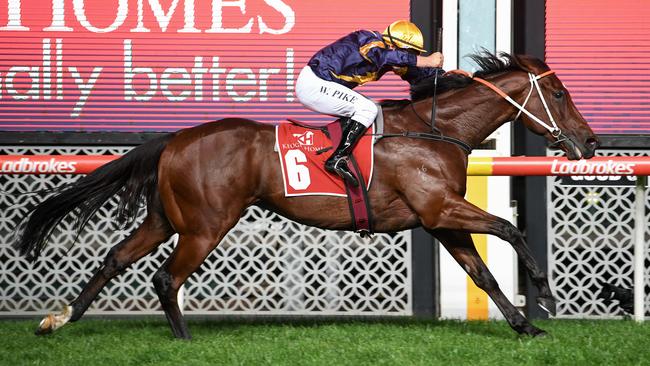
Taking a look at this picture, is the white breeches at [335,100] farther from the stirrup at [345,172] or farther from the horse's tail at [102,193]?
the horse's tail at [102,193]

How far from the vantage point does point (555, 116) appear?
634cm

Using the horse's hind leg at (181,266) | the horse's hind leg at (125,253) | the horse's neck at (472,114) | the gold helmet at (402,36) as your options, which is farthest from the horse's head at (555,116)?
the horse's hind leg at (125,253)

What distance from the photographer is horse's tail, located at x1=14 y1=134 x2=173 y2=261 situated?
21.2 ft

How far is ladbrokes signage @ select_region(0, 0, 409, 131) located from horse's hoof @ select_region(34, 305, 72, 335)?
6.17 feet

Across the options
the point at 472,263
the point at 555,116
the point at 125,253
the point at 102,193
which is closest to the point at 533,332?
the point at 472,263

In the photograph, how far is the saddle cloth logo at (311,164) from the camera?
621 cm

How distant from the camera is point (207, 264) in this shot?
7613 mm

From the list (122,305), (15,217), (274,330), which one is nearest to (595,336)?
(274,330)

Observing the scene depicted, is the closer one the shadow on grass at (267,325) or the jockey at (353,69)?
the jockey at (353,69)

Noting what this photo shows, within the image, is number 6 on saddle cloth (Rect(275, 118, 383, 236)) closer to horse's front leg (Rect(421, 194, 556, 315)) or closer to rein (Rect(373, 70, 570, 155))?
rein (Rect(373, 70, 570, 155))

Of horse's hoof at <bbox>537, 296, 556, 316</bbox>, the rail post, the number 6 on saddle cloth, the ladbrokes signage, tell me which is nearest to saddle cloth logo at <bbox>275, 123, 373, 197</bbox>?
the number 6 on saddle cloth

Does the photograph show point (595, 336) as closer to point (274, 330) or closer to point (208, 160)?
point (274, 330)

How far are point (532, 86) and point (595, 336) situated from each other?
161 centimetres

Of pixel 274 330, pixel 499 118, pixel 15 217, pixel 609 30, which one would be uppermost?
pixel 609 30
